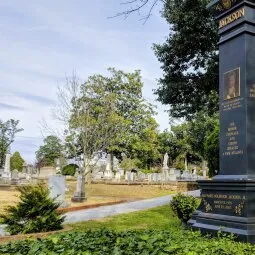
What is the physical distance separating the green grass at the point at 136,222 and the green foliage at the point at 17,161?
54467 millimetres

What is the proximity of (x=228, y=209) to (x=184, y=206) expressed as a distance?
3314 millimetres

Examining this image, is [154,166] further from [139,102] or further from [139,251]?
[139,251]

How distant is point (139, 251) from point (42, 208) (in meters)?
4.85

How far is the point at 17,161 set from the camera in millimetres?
65875

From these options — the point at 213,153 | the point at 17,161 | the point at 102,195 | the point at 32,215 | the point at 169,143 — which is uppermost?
the point at 169,143

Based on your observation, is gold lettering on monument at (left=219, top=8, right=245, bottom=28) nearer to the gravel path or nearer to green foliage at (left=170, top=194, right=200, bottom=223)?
green foliage at (left=170, top=194, right=200, bottom=223)

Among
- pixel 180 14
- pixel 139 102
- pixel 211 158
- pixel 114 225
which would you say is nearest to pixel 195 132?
pixel 139 102

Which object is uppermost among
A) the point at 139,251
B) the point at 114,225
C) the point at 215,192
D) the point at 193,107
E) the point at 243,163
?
the point at 193,107

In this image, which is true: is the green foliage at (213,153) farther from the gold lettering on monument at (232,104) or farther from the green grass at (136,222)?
the gold lettering on monument at (232,104)

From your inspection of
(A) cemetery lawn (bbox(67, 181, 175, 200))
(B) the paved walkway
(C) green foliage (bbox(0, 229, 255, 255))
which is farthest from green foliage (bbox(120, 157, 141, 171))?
(C) green foliage (bbox(0, 229, 255, 255))

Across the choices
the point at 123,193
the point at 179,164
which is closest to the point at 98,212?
the point at 123,193

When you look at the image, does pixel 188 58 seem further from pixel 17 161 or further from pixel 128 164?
pixel 17 161

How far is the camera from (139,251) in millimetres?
4504

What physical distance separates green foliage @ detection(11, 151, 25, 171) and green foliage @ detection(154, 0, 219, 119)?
5226 centimetres
